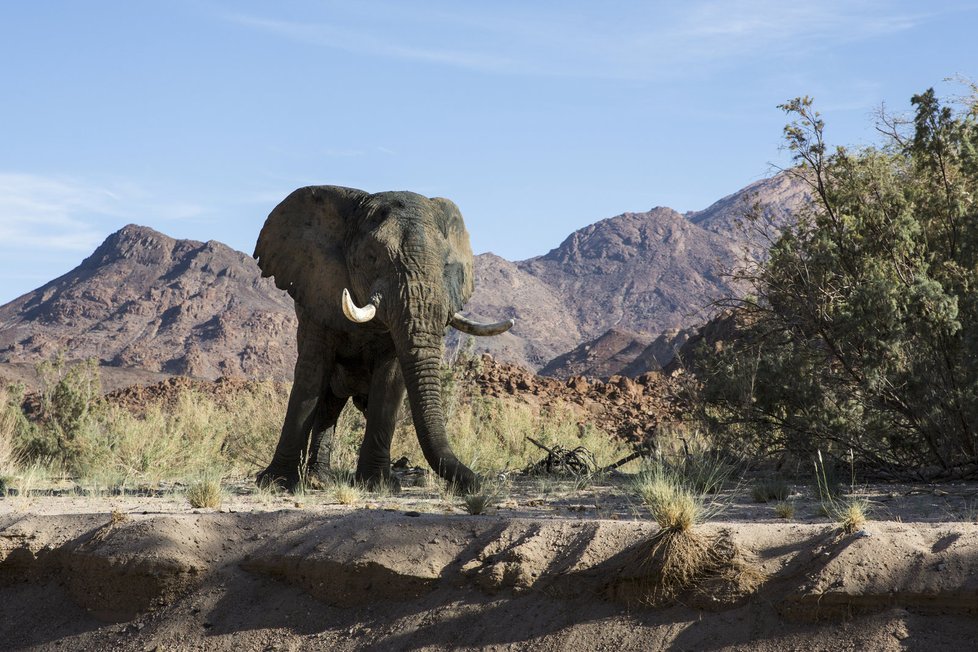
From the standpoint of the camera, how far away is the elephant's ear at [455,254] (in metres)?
9.69

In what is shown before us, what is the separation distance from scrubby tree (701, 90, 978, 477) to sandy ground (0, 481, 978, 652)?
238cm

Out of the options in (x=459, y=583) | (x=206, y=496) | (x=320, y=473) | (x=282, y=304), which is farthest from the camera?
(x=282, y=304)

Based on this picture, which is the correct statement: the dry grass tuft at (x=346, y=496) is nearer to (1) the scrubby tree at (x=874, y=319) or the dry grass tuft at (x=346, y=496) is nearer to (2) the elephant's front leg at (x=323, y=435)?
(2) the elephant's front leg at (x=323, y=435)

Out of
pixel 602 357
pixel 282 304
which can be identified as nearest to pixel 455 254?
pixel 602 357

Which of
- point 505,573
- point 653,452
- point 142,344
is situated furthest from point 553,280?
point 505,573

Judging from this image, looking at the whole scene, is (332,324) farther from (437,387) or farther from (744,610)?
(744,610)

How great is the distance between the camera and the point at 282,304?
228 ft

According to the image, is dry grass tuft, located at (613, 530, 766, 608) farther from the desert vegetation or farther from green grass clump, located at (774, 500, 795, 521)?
the desert vegetation

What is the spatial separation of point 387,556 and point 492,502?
1.88 meters

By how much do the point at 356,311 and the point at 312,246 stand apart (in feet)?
5.22

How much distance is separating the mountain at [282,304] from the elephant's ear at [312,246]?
24.4 m

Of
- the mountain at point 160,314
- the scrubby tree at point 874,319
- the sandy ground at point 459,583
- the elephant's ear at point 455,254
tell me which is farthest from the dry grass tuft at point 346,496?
the mountain at point 160,314

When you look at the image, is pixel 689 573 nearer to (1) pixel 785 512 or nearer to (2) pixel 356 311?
(1) pixel 785 512

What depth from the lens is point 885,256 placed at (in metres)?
10.8
